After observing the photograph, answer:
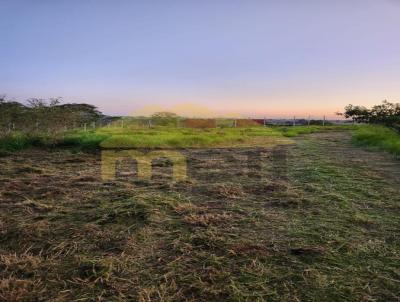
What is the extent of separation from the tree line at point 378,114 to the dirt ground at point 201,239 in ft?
31.2

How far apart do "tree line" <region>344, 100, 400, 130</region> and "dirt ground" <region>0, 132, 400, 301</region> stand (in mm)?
9524

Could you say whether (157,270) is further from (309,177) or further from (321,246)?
(309,177)

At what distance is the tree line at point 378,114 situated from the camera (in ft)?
46.2

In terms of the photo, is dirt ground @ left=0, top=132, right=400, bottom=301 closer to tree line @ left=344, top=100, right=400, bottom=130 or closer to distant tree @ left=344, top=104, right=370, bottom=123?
tree line @ left=344, top=100, right=400, bottom=130

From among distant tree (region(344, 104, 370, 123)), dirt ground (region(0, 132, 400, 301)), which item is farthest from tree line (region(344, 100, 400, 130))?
dirt ground (region(0, 132, 400, 301))

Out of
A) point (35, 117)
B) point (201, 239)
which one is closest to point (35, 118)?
point (35, 117)

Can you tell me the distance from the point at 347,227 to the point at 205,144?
8518 millimetres

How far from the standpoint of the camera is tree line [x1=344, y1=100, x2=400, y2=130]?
14.1m

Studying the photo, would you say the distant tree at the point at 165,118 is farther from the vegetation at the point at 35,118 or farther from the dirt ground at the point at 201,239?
the dirt ground at the point at 201,239

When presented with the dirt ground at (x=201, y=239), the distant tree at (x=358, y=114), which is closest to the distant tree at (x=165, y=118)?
the distant tree at (x=358, y=114)

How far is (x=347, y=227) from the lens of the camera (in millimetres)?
3143

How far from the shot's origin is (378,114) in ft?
60.0

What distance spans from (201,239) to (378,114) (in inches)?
691

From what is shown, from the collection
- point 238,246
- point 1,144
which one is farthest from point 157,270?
point 1,144
